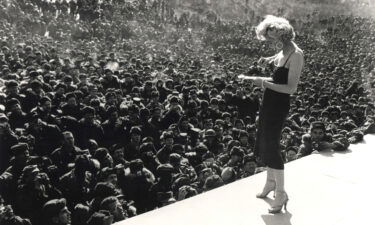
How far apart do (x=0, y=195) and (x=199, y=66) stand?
40.5 ft

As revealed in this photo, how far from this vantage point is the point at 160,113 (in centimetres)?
825

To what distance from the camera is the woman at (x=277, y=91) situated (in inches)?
130

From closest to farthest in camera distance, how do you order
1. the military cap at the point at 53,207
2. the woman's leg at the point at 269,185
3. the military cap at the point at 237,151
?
the woman's leg at the point at 269,185 → the military cap at the point at 53,207 → the military cap at the point at 237,151

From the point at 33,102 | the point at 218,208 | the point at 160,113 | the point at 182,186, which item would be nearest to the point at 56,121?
the point at 33,102

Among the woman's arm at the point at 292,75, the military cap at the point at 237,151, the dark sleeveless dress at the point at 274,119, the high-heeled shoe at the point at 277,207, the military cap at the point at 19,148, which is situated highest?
the woman's arm at the point at 292,75

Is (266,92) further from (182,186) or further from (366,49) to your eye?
(366,49)

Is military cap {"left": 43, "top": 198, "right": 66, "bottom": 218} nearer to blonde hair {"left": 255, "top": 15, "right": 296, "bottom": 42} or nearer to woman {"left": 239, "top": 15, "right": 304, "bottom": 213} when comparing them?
woman {"left": 239, "top": 15, "right": 304, "bottom": 213}

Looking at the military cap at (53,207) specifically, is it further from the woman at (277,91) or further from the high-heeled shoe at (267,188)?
the woman at (277,91)

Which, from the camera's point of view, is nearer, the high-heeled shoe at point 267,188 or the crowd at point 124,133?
the high-heeled shoe at point 267,188

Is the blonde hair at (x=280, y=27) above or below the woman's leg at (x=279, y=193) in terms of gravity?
above

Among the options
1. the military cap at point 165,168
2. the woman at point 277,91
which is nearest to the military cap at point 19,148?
the military cap at point 165,168

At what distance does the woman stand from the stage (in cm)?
21

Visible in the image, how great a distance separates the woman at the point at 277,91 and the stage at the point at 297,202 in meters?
0.21

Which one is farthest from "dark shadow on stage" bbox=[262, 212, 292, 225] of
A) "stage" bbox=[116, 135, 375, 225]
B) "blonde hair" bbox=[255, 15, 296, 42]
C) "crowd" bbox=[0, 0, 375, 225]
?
"crowd" bbox=[0, 0, 375, 225]
